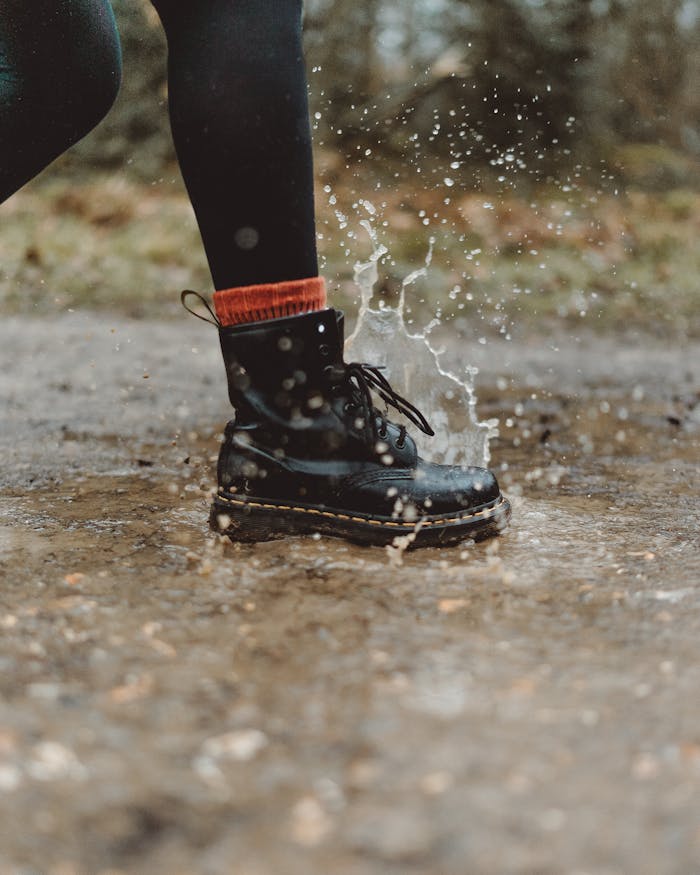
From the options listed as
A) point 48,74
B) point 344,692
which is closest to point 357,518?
point 344,692

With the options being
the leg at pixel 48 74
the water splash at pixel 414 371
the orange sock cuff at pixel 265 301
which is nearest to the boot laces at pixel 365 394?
the orange sock cuff at pixel 265 301

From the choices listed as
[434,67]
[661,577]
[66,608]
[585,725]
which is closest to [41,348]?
[66,608]

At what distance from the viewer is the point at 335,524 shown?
4.57ft

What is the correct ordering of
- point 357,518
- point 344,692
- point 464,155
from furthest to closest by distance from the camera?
point 464,155 < point 357,518 < point 344,692

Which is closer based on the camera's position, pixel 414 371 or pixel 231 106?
pixel 231 106

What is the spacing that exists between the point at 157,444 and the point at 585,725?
1.47 metres

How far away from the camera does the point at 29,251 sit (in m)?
5.32

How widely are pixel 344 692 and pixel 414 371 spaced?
1383 millimetres

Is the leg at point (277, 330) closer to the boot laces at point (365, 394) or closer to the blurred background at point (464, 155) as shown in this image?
the boot laces at point (365, 394)

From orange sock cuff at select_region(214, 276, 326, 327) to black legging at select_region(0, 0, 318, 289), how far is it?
0.04 feet

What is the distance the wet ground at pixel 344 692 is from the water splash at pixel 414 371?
25 cm

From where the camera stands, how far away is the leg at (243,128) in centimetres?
125

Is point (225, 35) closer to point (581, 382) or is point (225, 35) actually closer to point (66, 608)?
point (66, 608)

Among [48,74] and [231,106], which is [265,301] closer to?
[231,106]
